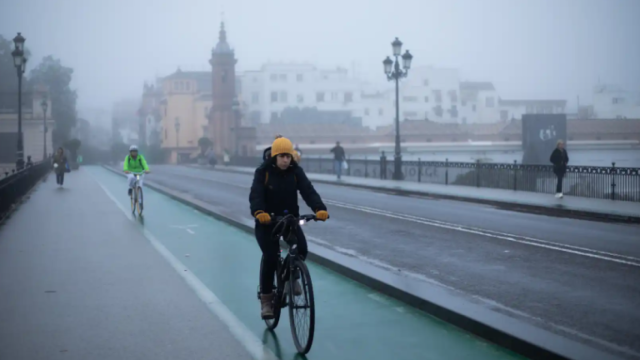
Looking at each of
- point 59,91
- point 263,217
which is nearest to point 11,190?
point 263,217

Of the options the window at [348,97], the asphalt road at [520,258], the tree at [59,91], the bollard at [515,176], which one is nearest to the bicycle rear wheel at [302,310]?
the asphalt road at [520,258]

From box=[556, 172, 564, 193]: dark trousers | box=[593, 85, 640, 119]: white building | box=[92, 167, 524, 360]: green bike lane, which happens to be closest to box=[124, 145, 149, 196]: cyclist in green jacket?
box=[92, 167, 524, 360]: green bike lane

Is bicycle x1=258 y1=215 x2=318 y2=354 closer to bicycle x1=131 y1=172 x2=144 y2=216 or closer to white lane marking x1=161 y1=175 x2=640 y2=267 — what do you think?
white lane marking x1=161 y1=175 x2=640 y2=267

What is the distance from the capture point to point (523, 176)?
1091 inches

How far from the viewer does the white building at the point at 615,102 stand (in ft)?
113

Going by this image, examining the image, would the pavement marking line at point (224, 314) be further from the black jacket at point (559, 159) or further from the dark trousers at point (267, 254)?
the black jacket at point (559, 159)

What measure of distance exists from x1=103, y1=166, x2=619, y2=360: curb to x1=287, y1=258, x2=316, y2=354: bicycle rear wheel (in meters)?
1.52

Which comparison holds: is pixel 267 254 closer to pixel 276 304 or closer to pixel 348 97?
pixel 276 304

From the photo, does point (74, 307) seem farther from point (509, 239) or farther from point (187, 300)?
point (509, 239)

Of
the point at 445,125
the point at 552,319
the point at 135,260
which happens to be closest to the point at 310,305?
the point at 552,319

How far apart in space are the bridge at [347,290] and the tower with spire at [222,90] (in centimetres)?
8434

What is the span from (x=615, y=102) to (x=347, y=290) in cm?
3751

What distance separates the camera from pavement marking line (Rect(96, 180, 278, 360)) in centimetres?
618

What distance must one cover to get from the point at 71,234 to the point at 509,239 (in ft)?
28.2
